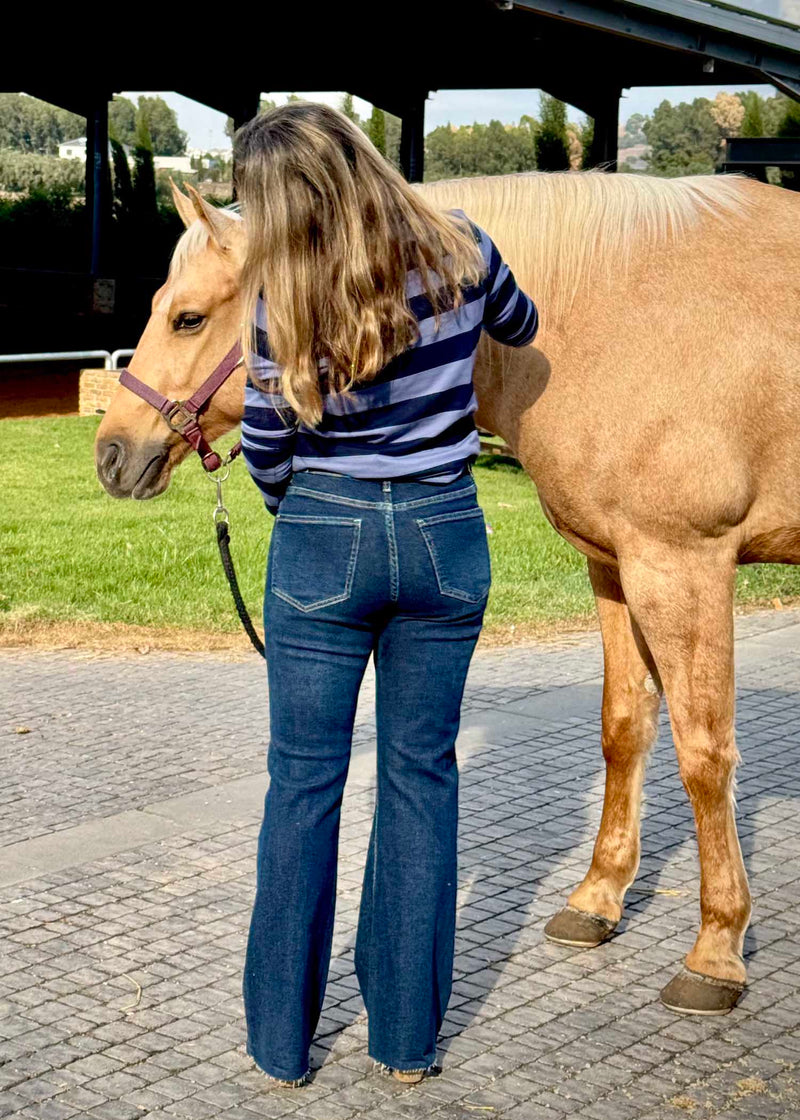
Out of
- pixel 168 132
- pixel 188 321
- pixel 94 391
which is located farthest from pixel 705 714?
pixel 168 132

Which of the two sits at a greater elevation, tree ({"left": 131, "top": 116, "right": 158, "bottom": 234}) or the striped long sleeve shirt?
tree ({"left": 131, "top": 116, "right": 158, "bottom": 234})

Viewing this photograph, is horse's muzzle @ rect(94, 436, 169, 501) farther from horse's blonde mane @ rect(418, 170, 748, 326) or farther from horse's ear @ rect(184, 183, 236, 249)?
horse's blonde mane @ rect(418, 170, 748, 326)

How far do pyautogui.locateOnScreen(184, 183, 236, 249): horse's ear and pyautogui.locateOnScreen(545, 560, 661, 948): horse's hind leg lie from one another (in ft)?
4.90

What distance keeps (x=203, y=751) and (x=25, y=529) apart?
14.8 feet

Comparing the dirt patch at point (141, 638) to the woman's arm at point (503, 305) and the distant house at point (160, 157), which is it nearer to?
the woman's arm at point (503, 305)

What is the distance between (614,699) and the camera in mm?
4137

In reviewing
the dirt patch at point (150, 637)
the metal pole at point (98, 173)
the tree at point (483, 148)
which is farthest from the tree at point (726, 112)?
the dirt patch at point (150, 637)

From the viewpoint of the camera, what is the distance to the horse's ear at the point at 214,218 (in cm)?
318

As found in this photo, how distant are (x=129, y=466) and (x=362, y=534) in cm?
88

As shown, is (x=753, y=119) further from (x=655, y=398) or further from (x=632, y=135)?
(x=632, y=135)

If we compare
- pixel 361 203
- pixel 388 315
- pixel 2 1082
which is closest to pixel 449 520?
pixel 388 315

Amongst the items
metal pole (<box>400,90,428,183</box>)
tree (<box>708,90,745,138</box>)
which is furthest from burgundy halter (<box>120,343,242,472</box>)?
tree (<box>708,90,745,138</box>)

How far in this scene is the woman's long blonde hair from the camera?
8.73ft

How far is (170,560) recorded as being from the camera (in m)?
8.60
